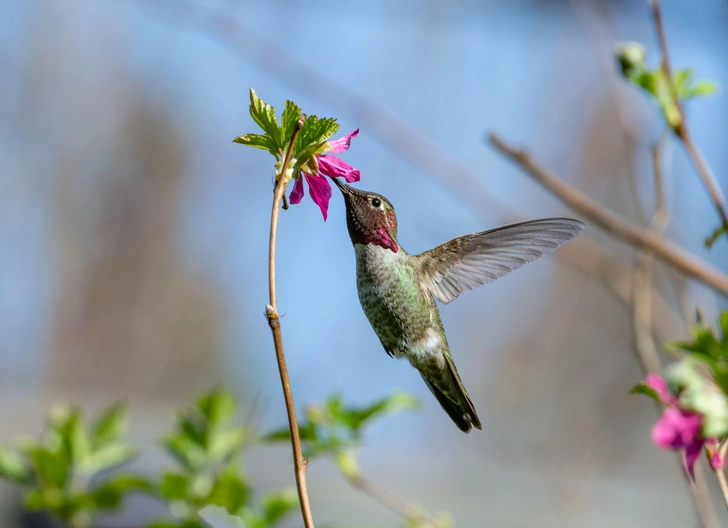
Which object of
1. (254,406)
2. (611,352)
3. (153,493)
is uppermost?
(611,352)

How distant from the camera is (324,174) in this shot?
132cm

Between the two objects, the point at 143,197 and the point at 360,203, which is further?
the point at 143,197

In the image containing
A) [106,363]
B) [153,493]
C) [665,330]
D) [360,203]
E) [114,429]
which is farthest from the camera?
[106,363]

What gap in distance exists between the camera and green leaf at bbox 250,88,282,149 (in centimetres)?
109

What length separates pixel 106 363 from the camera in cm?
825

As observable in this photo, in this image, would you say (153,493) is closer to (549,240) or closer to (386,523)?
(549,240)

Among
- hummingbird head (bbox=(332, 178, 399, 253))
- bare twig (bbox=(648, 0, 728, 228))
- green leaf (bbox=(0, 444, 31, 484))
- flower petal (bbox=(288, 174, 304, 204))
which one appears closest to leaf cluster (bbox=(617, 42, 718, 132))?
bare twig (bbox=(648, 0, 728, 228))

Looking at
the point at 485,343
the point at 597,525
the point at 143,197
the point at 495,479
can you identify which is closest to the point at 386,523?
the point at 597,525

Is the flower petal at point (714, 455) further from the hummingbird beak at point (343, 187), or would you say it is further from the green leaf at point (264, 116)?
the hummingbird beak at point (343, 187)

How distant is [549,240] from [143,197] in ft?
25.3

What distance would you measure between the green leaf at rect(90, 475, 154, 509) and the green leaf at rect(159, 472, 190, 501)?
0.06m

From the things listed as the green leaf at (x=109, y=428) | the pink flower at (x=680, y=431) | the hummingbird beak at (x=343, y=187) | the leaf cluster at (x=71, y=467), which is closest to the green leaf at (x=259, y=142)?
the hummingbird beak at (x=343, y=187)

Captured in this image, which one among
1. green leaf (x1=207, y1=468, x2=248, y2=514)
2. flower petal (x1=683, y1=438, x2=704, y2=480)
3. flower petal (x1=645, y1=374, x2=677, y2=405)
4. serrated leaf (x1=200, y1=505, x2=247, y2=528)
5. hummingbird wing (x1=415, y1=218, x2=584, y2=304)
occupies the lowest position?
flower petal (x1=683, y1=438, x2=704, y2=480)

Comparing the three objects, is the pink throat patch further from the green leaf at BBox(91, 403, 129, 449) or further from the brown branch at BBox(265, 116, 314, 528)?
the green leaf at BBox(91, 403, 129, 449)
